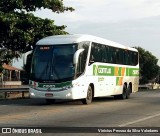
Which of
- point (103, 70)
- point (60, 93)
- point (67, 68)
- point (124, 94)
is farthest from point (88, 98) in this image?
point (124, 94)

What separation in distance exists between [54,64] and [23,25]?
10089 mm

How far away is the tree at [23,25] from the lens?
30.6 metres

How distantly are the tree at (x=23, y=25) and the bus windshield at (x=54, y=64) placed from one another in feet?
27.2

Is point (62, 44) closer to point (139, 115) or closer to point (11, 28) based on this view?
point (139, 115)

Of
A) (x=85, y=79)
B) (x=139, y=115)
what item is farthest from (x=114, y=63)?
(x=139, y=115)

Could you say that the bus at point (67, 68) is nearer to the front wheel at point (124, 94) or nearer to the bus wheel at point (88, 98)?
the bus wheel at point (88, 98)

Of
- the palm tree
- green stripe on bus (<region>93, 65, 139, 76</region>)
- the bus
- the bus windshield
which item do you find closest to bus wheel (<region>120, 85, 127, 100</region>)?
green stripe on bus (<region>93, 65, 139, 76</region>)

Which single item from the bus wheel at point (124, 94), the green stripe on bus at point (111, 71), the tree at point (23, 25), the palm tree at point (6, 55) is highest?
the tree at point (23, 25)

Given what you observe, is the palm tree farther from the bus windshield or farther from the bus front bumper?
the bus front bumper

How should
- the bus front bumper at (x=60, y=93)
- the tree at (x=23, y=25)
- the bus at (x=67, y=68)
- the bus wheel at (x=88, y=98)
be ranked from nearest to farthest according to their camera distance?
1. the bus front bumper at (x=60, y=93)
2. the bus at (x=67, y=68)
3. the bus wheel at (x=88, y=98)
4. the tree at (x=23, y=25)

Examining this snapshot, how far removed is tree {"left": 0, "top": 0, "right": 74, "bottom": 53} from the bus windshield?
8289 mm

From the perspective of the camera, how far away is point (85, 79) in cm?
2275

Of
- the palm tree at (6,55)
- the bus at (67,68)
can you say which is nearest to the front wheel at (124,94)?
the bus at (67,68)

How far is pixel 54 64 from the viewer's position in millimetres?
21938
